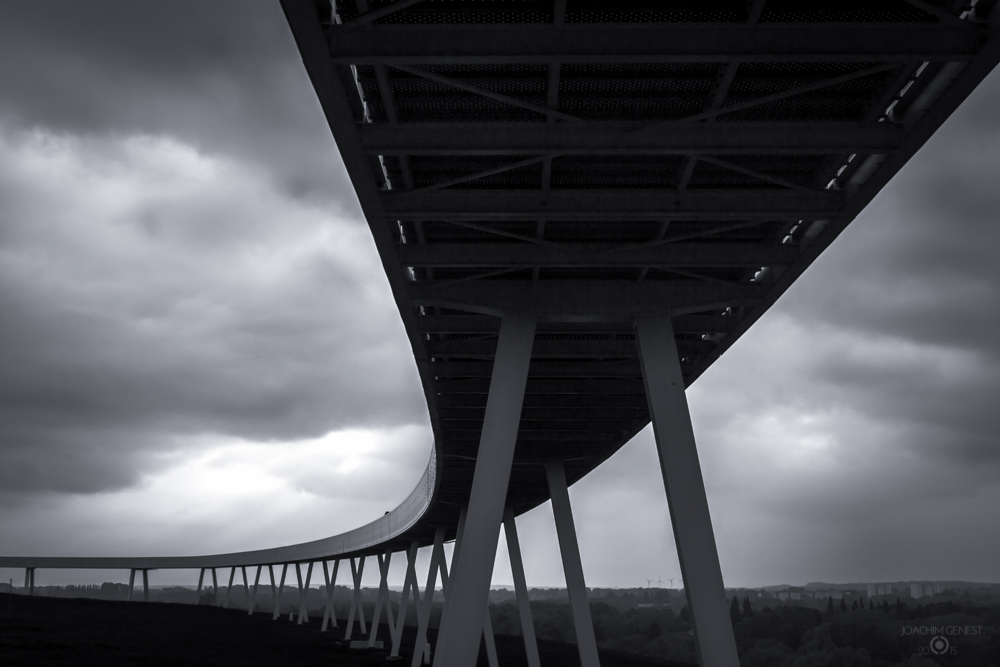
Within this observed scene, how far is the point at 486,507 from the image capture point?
18.4 meters

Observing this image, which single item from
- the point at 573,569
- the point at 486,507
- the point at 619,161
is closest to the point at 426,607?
the point at 573,569

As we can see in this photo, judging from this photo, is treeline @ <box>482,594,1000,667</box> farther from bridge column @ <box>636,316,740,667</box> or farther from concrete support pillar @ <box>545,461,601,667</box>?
bridge column @ <box>636,316,740,667</box>

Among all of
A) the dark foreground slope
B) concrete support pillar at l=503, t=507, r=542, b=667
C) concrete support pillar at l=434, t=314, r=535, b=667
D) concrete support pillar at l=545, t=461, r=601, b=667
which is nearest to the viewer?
concrete support pillar at l=434, t=314, r=535, b=667

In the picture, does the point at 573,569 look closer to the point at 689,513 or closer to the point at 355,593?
the point at 689,513

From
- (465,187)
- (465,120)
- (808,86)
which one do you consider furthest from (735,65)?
(465,187)

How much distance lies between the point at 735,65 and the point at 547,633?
163m

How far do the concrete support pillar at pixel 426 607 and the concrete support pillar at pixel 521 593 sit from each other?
6.44 meters

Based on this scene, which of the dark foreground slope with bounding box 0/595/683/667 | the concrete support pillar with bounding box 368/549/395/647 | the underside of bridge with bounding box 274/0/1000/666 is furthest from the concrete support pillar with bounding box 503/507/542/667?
the underside of bridge with bounding box 274/0/1000/666

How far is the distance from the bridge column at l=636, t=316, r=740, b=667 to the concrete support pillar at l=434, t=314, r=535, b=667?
113 inches

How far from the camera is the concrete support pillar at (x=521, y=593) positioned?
46.0 meters

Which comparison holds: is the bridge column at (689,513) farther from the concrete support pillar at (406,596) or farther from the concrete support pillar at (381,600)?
the concrete support pillar at (381,600)

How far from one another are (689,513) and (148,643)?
4897cm

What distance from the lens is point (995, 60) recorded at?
10.3 meters

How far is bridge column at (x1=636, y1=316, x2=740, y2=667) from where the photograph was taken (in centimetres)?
1708
